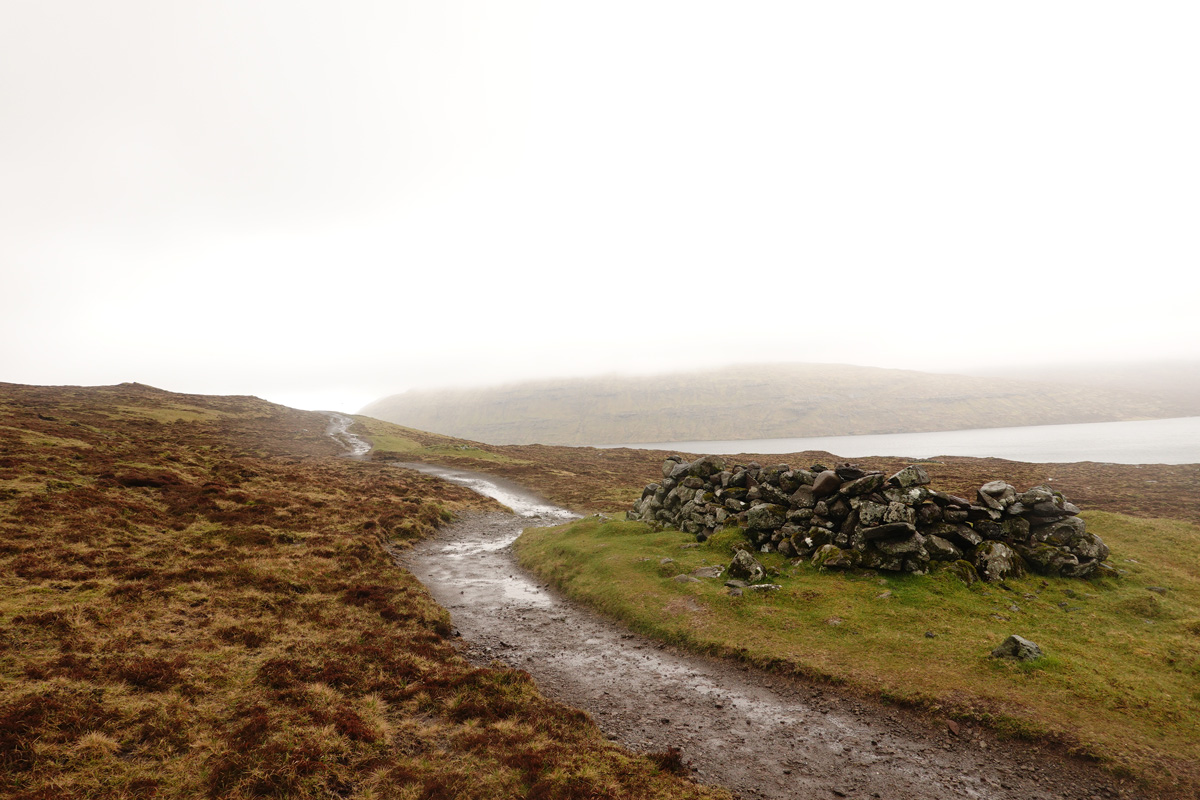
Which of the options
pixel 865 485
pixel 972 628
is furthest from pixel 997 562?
pixel 865 485


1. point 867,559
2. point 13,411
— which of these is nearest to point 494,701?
point 867,559

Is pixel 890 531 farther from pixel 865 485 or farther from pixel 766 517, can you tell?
pixel 766 517

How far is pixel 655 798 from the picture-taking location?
31.1 ft

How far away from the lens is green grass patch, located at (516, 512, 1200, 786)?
37.0 feet

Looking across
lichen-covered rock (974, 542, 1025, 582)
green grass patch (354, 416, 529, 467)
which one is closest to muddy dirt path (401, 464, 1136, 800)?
lichen-covered rock (974, 542, 1025, 582)

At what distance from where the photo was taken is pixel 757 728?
12.3 metres

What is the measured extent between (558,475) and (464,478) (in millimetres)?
14030

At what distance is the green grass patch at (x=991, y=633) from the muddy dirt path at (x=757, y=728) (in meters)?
0.83

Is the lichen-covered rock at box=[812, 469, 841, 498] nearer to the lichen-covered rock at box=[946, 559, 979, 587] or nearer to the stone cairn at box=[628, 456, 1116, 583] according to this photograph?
the stone cairn at box=[628, 456, 1116, 583]

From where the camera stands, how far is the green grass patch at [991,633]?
11281 millimetres

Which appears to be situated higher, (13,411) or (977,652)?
(13,411)

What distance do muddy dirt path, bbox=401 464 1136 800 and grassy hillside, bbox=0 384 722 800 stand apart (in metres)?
1.38

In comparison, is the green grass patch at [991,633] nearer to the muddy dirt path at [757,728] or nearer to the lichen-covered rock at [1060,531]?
the muddy dirt path at [757,728]

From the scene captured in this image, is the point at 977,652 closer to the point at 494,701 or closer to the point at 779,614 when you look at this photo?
the point at 779,614
